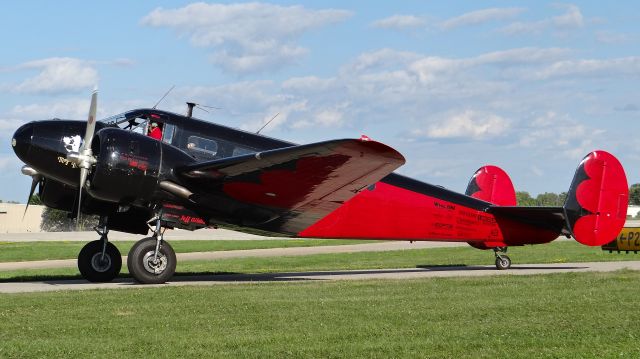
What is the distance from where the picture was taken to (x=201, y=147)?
1744 centimetres

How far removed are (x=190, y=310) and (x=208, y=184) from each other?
199 inches

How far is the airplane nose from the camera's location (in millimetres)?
15875

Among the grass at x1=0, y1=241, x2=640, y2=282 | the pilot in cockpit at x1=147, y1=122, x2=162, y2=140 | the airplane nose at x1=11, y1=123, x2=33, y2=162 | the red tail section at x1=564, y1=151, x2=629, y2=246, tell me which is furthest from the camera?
the grass at x1=0, y1=241, x2=640, y2=282

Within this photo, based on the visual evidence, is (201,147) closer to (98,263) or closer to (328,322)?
(98,263)

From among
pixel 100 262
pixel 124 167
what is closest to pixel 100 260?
pixel 100 262

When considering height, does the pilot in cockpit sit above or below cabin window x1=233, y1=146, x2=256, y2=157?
above

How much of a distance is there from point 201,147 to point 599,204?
10.7 metres

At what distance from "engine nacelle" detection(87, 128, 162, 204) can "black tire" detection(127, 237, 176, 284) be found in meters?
0.97

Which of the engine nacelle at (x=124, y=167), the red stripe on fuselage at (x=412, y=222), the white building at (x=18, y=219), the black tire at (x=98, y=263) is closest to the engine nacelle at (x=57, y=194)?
the black tire at (x=98, y=263)

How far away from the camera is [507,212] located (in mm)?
21766

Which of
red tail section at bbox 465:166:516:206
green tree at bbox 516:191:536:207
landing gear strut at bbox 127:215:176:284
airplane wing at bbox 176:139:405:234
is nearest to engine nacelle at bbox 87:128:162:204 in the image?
airplane wing at bbox 176:139:405:234

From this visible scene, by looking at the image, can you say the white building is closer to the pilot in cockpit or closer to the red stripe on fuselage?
the red stripe on fuselage

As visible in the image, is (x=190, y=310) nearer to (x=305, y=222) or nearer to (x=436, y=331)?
(x=436, y=331)

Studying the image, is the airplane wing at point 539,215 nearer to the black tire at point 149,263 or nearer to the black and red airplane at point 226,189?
the black and red airplane at point 226,189
